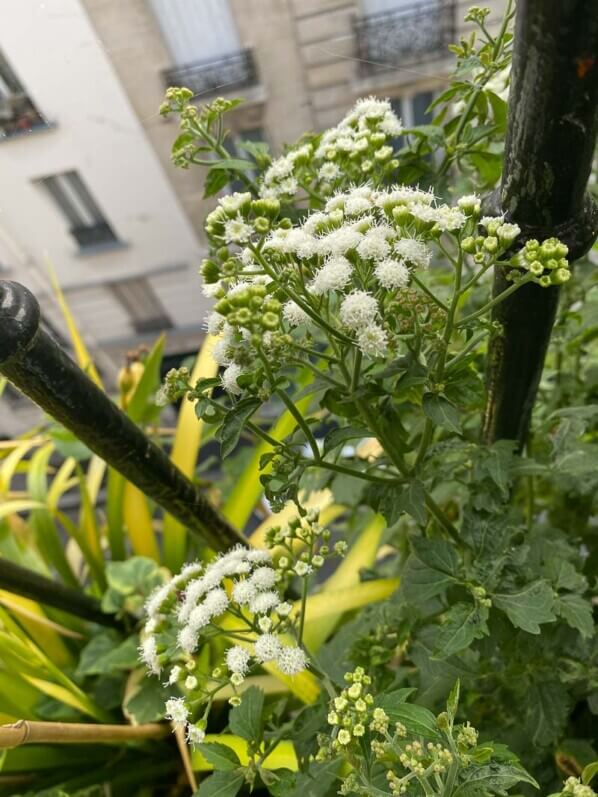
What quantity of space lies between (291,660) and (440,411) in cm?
20

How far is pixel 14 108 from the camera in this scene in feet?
2.14

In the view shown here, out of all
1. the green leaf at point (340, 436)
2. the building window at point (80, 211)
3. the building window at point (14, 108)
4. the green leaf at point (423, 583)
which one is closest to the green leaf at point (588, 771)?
the green leaf at point (423, 583)

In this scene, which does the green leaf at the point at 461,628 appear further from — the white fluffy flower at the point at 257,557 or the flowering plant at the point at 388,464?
the white fluffy flower at the point at 257,557

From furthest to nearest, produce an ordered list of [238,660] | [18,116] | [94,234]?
[94,234], [18,116], [238,660]

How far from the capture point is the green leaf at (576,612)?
39 cm

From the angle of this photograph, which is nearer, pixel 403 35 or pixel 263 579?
pixel 263 579

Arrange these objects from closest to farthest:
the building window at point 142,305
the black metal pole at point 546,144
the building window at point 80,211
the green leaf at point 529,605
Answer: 1. the black metal pole at point 546,144
2. the green leaf at point 529,605
3. the building window at point 80,211
4. the building window at point 142,305

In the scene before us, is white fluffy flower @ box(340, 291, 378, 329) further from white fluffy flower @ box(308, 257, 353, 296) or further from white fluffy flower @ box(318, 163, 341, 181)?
white fluffy flower @ box(318, 163, 341, 181)

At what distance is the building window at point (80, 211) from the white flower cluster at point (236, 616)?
3.67 feet

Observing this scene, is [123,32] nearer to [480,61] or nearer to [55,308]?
[480,61]

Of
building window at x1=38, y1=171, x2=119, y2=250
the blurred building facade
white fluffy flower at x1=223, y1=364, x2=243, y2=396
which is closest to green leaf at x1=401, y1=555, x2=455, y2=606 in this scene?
white fluffy flower at x1=223, y1=364, x2=243, y2=396

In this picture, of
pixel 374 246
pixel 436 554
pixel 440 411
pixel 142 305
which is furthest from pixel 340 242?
pixel 142 305

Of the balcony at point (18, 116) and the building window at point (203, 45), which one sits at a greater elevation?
the balcony at point (18, 116)

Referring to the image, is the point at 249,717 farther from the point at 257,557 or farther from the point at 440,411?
the point at 440,411
